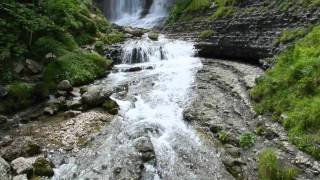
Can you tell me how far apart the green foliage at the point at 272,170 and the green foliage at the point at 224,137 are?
1.37 m

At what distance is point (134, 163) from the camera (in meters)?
9.35

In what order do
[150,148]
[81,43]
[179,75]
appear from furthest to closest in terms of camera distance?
1. [81,43]
2. [179,75]
3. [150,148]

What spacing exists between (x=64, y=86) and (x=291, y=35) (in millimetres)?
9706

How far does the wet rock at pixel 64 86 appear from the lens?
47.8ft

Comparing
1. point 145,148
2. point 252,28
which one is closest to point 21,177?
point 145,148

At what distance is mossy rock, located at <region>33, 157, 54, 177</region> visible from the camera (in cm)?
916

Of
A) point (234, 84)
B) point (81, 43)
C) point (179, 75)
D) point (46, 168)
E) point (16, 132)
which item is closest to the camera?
point (46, 168)

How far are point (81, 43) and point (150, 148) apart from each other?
12033 mm

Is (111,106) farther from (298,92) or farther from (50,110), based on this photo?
(298,92)

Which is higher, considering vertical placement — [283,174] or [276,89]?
[276,89]

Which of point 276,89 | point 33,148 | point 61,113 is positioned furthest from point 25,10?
point 276,89

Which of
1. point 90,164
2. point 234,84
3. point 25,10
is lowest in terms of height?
point 90,164

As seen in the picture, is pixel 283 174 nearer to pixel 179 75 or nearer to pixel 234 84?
pixel 234 84

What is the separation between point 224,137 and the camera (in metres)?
10.6
